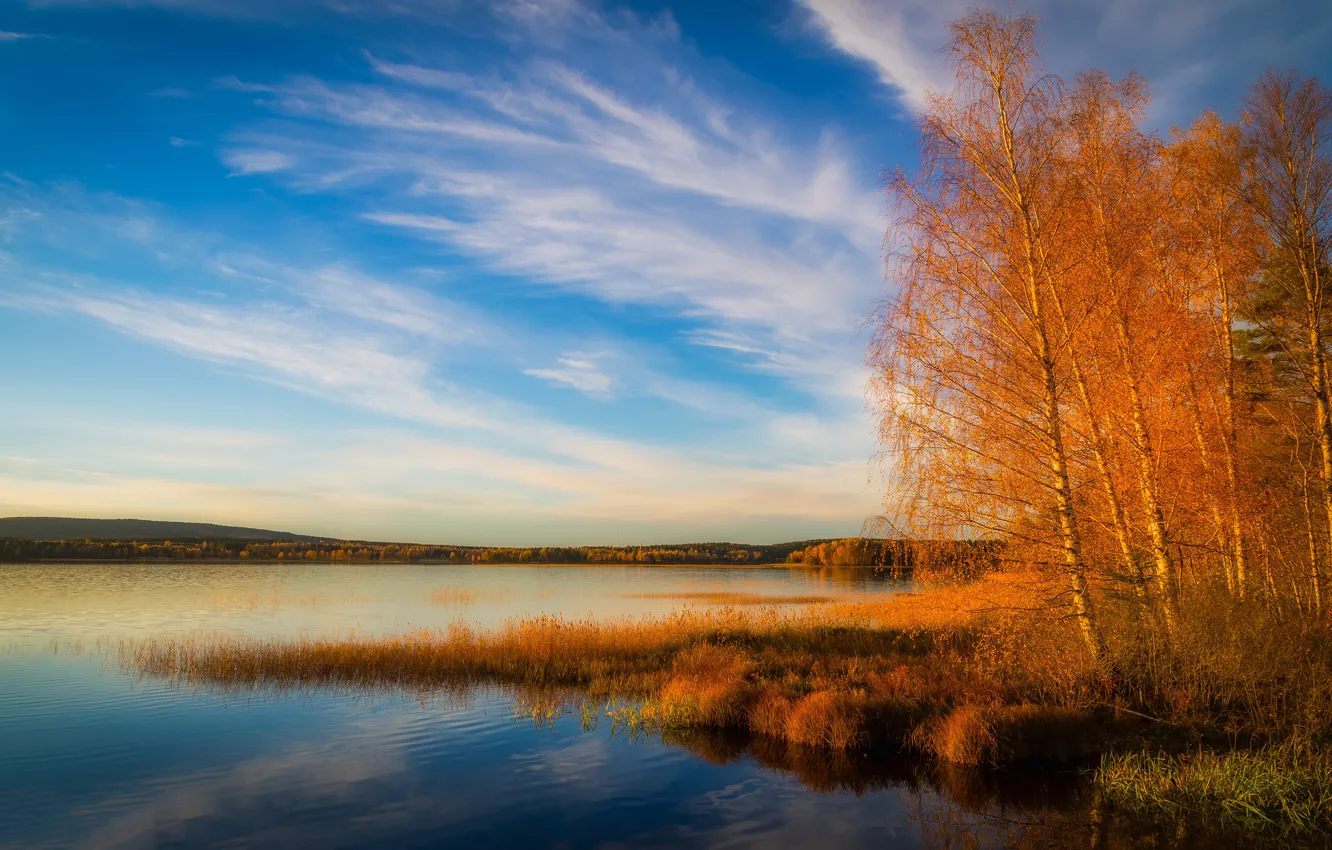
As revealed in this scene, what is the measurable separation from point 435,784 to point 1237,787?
41.9 ft

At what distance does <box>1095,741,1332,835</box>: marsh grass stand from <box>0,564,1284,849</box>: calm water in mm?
806

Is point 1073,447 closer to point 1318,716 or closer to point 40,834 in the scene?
point 1318,716

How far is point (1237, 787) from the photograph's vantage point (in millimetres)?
10672

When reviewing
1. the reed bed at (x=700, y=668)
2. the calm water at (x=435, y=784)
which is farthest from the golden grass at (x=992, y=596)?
the calm water at (x=435, y=784)

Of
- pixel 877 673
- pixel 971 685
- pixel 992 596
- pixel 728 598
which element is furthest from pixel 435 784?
pixel 728 598

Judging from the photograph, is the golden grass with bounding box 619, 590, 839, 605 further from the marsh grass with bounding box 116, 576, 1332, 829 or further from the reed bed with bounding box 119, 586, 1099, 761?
the marsh grass with bounding box 116, 576, 1332, 829

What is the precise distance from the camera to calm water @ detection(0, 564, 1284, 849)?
1067 centimetres

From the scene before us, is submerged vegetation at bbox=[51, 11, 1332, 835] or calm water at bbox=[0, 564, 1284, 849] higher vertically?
submerged vegetation at bbox=[51, 11, 1332, 835]

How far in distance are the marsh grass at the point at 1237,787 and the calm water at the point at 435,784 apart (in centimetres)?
81

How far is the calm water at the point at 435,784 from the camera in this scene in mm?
10672

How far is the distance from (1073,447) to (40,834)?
1839cm

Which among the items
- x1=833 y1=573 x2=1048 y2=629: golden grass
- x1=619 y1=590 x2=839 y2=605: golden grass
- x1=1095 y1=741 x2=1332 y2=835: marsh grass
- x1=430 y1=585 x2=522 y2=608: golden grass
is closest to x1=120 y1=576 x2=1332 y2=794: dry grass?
x1=833 y1=573 x2=1048 y2=629: golden grass

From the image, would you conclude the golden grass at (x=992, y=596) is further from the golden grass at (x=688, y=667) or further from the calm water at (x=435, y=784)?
the calm water at (x=435, y=784)

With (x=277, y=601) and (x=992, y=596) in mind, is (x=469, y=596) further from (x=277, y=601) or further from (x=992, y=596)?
(x=992, y=596)
